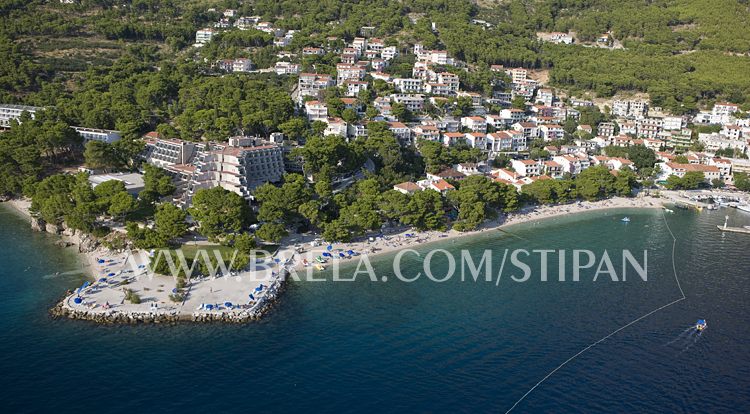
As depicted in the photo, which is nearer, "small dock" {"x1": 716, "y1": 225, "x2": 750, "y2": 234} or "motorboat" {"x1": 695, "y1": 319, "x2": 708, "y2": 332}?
"motorboat" {"x1": 695, "y1": 319, "x2": 708, "y2": 332}

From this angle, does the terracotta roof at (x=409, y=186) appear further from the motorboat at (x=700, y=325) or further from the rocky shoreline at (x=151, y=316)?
the motorboat at (x=700, y=325)

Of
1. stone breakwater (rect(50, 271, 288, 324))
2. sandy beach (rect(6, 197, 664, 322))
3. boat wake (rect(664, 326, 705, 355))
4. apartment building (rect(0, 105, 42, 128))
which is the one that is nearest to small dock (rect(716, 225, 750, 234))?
boat wake (rect(664, 326, 705, 355))

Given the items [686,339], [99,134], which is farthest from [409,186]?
[99,134]

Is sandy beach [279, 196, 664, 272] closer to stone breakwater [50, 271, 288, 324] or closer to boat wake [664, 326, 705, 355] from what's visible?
stone breakwater [50, 271, 288, 324]

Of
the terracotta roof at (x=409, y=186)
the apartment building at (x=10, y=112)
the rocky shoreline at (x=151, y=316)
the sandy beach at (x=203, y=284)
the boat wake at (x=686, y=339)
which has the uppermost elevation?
the apartment building at (x=10, y=112)

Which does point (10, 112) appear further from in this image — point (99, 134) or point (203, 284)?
point (203, 284)

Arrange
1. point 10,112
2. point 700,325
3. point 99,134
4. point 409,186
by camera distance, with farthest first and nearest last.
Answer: point 10,112
point 99,134
point 409,186
point 700,325

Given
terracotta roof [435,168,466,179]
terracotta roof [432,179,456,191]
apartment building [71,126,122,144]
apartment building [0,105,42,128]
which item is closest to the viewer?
terracotta roof [432,179,456,191]

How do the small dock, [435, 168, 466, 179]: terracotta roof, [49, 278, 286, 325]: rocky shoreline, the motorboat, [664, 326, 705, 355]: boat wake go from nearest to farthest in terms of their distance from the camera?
[664, 326, 705, 355]: boat wake, [49, 278, 286, 325]: rocky shoreline, the motorboat, the small dock, [435, 168, 466, 179]: terracotta roof

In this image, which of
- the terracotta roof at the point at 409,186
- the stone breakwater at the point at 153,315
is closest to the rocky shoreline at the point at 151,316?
the stone breakwater at the point at 153,315
